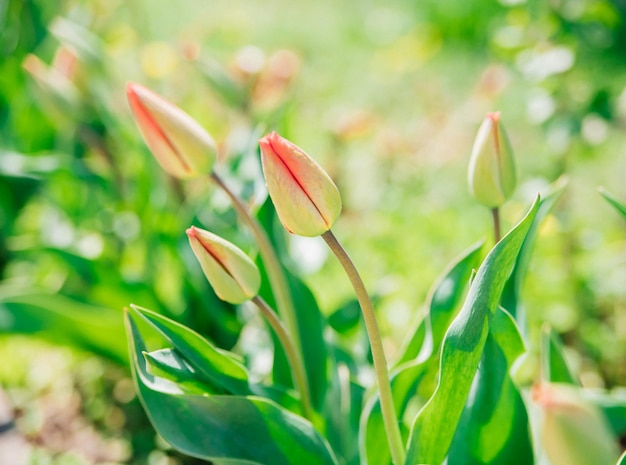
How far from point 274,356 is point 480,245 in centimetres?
31

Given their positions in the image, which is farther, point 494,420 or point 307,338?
point 307,338

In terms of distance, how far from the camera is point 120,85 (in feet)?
6.92

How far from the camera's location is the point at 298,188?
2.03 feet

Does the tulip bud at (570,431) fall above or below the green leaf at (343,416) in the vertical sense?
above

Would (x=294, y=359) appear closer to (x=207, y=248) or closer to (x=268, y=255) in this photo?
(x=268, y=255)

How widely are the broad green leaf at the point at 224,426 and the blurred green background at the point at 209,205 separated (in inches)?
13.3

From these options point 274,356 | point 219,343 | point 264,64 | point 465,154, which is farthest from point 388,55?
point 274,356

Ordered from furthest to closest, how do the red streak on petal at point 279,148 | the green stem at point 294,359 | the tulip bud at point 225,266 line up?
the green stem at point 294,359 < the tulip bud at point 225,266 < the red streak on petal at point 279,148

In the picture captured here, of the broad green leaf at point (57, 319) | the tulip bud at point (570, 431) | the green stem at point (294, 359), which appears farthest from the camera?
the broad green leaf at point (57, 319)

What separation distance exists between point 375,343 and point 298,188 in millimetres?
169

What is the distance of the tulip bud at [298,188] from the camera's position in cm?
61

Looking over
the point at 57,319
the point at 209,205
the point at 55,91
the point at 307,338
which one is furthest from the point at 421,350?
the point at 55,91

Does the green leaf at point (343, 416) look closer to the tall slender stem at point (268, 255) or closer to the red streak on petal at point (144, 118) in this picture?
the tall slender stem at point (268, 255)

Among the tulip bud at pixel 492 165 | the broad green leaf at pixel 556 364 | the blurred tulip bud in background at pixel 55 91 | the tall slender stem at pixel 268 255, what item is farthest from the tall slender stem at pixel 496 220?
the blurred tulip bud in background at pixel 55 91
